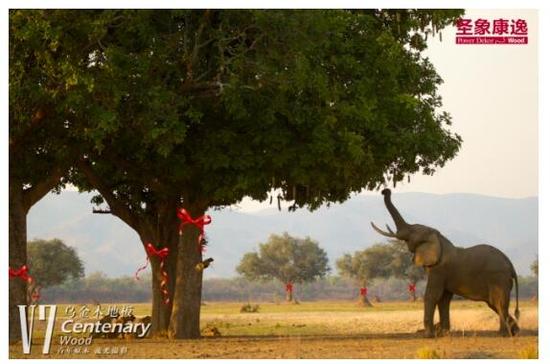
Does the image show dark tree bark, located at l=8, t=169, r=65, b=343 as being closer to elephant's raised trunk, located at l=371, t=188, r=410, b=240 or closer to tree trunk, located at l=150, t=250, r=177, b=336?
tree trunk, located at l=150, t=250, r=177, b=336

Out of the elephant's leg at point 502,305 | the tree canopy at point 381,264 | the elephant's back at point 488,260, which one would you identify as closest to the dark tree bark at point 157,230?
the elephant's back at point 488,260

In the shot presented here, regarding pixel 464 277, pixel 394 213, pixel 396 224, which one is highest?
pixel 394 213

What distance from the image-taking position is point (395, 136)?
29.2m

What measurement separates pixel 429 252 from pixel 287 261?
314 ft

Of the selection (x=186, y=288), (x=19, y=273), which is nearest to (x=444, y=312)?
(x=186, y=288)

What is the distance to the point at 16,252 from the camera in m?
27.5

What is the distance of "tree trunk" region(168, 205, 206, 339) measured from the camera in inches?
1196

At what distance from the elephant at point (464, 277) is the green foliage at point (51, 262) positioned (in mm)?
75533

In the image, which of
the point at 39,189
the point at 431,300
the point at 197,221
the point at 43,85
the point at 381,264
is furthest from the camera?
the point at 381,264

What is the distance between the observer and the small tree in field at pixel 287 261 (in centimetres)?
12462

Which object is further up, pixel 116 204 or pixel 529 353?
pixel 116 204

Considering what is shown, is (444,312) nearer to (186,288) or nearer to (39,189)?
(186,288)

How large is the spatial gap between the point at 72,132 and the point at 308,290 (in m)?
137

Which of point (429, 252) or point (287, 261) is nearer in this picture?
point (429, 252)
